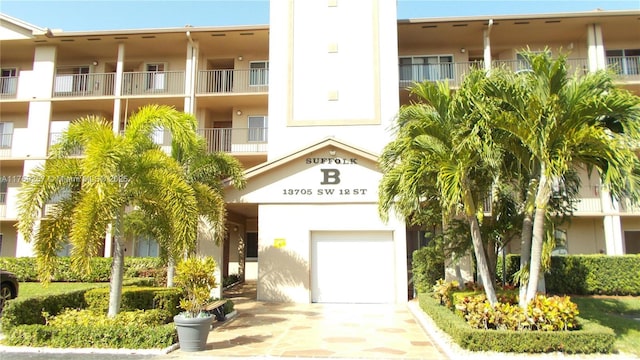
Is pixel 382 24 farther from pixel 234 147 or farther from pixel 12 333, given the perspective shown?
pixel 12 333

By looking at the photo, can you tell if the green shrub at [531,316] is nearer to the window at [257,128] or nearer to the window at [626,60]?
the window at [257,128]

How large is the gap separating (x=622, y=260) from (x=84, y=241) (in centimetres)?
1714

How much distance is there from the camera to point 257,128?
74.2 feet

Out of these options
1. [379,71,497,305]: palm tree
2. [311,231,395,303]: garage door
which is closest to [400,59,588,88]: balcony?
[311,231,395,303]: garage door

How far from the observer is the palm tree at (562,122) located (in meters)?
9.15

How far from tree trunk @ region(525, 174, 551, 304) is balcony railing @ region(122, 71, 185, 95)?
18.4 meters

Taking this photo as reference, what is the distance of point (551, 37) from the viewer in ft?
73.2

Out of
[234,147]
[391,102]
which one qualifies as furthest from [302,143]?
[234,147]

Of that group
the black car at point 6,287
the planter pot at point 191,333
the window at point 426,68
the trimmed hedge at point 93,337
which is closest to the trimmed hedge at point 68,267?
the black car at point 6,287

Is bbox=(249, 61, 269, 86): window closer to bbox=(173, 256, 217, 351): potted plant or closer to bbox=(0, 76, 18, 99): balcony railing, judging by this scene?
bbox=(0, 76, 18, 99): balcony railing

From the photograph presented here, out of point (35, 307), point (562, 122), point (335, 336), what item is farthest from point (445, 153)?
point (35, 307)

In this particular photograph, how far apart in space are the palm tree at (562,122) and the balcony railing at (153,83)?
17.7m

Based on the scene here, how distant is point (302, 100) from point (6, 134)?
16.4 meters

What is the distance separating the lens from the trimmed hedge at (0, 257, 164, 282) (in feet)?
64.7
